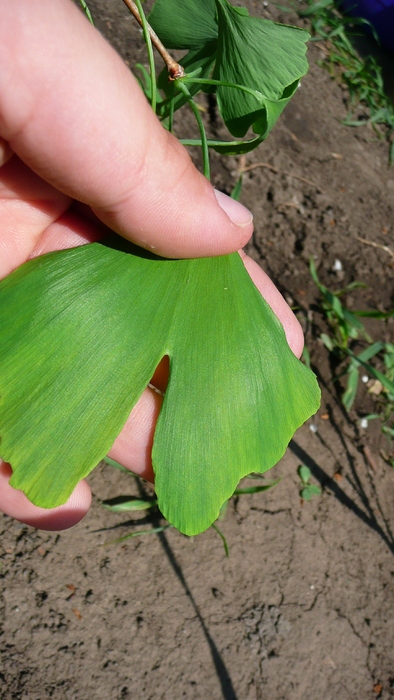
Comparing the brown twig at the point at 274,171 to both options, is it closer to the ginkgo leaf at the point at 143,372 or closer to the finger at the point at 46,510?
the ginkgo leaf at the point at 143,372

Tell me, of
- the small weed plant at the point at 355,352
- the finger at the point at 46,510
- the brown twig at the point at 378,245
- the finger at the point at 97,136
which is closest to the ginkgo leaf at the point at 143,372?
the finger at the point at 97,136

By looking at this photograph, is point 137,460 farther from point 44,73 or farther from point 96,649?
point 44,73

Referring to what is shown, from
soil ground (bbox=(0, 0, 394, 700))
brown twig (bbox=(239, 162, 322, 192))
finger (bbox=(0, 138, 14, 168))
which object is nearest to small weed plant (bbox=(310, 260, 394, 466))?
soil ground (bbox=(0, 0, 394, 700))

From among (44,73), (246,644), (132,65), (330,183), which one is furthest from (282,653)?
(132,65)

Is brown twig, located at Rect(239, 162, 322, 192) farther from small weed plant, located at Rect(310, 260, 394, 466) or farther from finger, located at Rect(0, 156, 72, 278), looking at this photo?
finger, located at Rect(0, 156, 72, 278)

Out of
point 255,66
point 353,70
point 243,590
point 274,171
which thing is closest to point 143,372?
point 255,66

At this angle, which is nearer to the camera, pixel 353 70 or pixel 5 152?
pixel 5 152

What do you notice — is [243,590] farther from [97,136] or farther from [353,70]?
[353,70]
